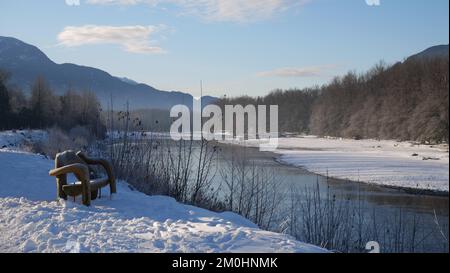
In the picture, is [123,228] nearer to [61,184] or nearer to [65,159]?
[61,184]

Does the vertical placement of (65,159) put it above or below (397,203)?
above

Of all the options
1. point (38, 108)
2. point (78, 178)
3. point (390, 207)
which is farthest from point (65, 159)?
point (38, 108)

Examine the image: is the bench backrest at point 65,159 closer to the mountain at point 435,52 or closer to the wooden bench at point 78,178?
the wooden bench at point 78,178

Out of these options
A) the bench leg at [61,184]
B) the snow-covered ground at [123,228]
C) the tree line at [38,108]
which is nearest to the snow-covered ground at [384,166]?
the snow-covered ground at [123,228]

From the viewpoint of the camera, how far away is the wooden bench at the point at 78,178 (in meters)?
6.97

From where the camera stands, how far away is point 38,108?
4822cm

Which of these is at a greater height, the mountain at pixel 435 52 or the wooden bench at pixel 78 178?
the mountain at pixel 435 52

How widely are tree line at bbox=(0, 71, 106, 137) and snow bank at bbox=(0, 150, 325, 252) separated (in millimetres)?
36253

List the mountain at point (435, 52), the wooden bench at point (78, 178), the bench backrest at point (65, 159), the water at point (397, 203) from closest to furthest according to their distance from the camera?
the mountain at point (435, 52) < the wooden bench at point (78, 178) < the bench backrest at point (65, 159) < the water at point (397, 203)

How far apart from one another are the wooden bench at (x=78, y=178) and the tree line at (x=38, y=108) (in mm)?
35601

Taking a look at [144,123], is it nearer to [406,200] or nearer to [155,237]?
[155,237]

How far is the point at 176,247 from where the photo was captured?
16.4 ft

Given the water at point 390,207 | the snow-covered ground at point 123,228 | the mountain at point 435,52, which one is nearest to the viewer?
the snow-covered ground at point 123,228

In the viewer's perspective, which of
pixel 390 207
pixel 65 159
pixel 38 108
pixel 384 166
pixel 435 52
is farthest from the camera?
pixel 38 108
